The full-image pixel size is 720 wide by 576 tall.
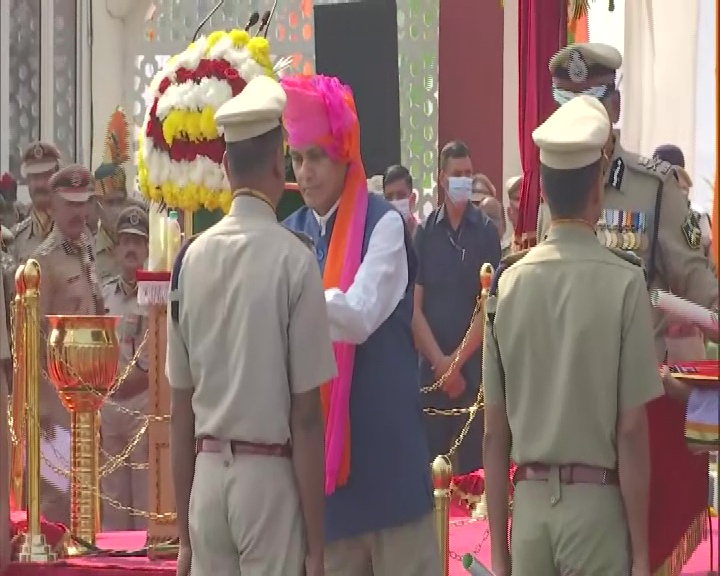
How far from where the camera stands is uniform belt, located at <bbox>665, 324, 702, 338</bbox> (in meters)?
4.61

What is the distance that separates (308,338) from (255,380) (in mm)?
Result: 161

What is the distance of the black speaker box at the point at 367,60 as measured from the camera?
945cm

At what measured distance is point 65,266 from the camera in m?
7.63

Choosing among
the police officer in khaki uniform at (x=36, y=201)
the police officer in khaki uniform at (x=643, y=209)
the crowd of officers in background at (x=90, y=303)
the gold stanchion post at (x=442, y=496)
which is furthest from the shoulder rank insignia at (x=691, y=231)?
the police officer in khaki uniform at (x=36, y=201)

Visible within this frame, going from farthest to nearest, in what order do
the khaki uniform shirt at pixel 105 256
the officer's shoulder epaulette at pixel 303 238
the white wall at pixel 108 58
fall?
the white wall at pixel 108 58 < the khaki uniform shirt at pixel 105 256 < the officer's shoulder epaulette at pixel 303 238

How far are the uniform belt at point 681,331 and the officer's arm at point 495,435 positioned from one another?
859 mm

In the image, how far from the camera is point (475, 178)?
10.0 m

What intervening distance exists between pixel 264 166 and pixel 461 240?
4.22 meters

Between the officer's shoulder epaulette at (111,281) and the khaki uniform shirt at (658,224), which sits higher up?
the khaki uniform shirt at (658,224)

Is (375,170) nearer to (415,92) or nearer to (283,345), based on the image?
(415,92)

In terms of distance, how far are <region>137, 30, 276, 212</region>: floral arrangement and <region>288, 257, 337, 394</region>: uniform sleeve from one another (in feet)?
6.13

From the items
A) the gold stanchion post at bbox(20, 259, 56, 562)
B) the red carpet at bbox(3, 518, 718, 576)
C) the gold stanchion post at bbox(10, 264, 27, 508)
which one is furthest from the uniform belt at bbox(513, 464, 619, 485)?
the gold stanchion post at bbox(10, 264, 27, 508)

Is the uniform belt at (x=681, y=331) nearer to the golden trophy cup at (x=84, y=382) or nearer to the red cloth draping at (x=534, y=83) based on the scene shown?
the red cloth draping at (x=534, y=83)

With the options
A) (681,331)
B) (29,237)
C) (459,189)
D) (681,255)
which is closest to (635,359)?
(681,255)
